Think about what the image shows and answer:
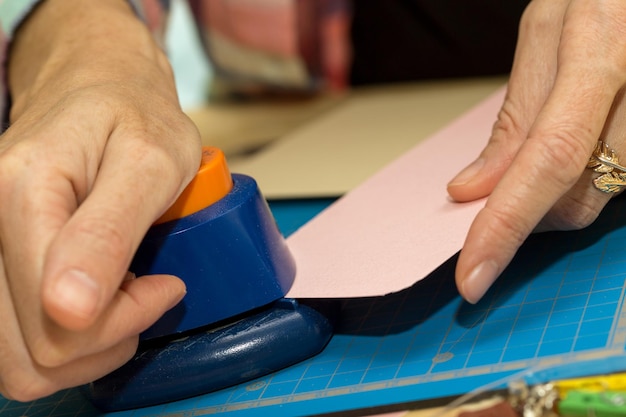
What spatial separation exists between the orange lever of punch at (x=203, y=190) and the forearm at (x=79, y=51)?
0.15m

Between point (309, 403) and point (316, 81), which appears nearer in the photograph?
point (309, 403)

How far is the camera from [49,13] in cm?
122

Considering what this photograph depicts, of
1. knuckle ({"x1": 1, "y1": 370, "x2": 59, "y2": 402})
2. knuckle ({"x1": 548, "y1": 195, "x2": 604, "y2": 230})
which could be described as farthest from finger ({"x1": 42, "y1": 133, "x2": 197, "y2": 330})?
knuckle ({"x1": 548, "y1": 195, "x2": 604, "y2": 230})

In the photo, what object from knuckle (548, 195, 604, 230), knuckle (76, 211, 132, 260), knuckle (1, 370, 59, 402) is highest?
knuckle (76, 211, 132, 260)

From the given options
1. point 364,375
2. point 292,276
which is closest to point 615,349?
point 364,375

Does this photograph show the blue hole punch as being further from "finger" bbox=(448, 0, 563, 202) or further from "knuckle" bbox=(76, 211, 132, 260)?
"finger" bbox=(448, 0, 563, 202)

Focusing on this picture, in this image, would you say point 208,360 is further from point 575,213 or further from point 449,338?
point 575,213

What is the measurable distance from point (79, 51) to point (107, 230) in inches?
17.7

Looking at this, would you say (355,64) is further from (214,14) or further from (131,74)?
(131,74)

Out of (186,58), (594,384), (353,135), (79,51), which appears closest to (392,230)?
(594,384)

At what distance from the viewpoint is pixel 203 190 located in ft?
2.70

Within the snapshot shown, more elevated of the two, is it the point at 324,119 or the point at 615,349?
the point at 615,349

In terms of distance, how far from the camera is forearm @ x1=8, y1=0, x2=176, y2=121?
945 mm

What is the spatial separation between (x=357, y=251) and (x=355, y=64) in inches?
49.0
